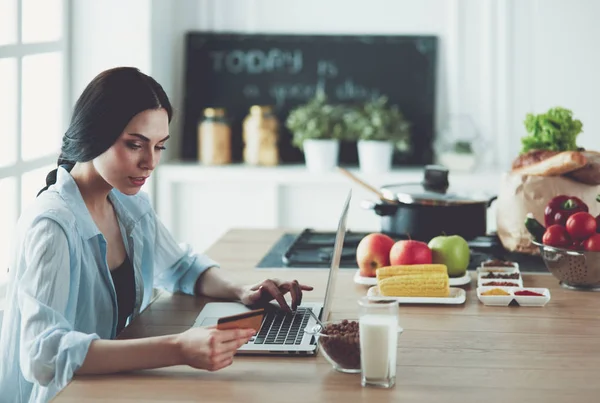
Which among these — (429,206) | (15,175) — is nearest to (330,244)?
(429,206)

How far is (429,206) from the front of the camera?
269 cm

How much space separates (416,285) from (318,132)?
2.30 metres

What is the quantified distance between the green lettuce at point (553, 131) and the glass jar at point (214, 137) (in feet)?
6.51

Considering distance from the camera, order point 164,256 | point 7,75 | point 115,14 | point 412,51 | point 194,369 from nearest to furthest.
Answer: point 194,369
point 164,256
point 7,75
point 115,14
point 412,51

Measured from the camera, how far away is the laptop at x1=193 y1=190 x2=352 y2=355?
183cm

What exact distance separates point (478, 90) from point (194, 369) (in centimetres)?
323

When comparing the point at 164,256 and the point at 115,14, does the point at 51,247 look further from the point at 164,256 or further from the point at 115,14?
the point at 115,14

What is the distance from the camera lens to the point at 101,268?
6.79 ft

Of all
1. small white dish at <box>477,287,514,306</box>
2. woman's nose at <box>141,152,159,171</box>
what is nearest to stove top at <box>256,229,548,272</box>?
small white dish at <box>477,287,514,306</box>

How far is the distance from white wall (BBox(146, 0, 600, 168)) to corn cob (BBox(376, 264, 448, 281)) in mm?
2460

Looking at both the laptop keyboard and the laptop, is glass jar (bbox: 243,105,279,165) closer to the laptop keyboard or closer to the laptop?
the laptop

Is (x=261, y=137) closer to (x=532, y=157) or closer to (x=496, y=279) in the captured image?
(x=532, y=157)

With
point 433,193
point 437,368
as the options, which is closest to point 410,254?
point 433,193

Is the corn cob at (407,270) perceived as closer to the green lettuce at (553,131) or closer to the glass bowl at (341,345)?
Result: the glass bowl at (341,345)
